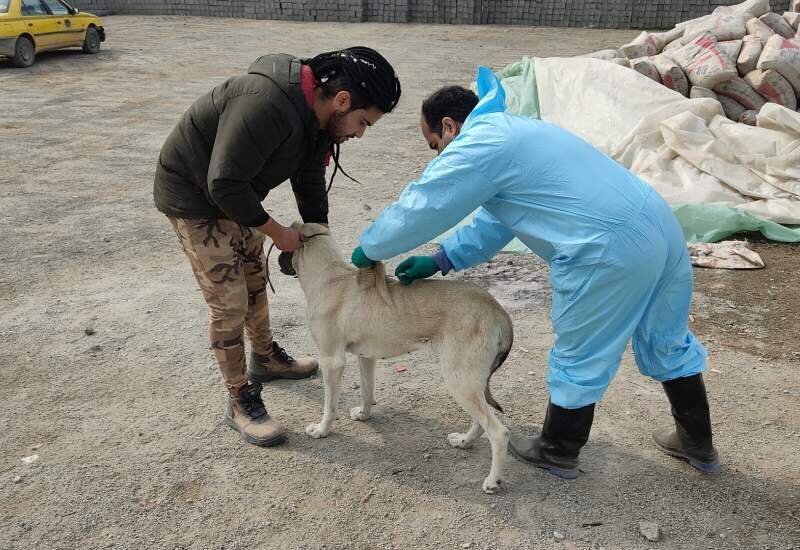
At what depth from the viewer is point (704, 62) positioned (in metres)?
8.00

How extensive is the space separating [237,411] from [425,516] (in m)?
1.19

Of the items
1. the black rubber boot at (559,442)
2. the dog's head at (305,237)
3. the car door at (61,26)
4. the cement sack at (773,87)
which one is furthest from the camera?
the car door at (61,26)

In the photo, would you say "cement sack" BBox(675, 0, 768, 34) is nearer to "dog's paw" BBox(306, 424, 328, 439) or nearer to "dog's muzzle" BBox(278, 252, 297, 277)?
"dog's muzzle" BBox(278, 252, 297, 277)

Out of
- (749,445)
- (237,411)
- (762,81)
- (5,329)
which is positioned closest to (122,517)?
(237,411)

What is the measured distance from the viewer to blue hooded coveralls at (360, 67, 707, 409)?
283 centimetres

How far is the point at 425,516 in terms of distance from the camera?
3.19 m

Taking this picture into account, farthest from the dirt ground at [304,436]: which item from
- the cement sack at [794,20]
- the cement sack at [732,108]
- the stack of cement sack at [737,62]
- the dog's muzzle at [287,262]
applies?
the cement sack at [794,20]

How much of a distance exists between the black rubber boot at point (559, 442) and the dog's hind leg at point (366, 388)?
2.70ft

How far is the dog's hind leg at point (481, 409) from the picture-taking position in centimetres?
319

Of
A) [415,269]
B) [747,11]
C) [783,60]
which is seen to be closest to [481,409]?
[415,269]

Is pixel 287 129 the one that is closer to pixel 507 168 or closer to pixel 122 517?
pixel 507 168

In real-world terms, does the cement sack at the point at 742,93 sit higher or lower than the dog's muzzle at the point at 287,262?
higher

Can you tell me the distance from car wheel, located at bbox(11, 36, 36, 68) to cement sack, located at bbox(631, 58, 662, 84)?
41.3 ft

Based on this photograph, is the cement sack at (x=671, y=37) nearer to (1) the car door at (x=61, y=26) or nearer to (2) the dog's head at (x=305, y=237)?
(2) the dog's head at (x=305, y=237)
